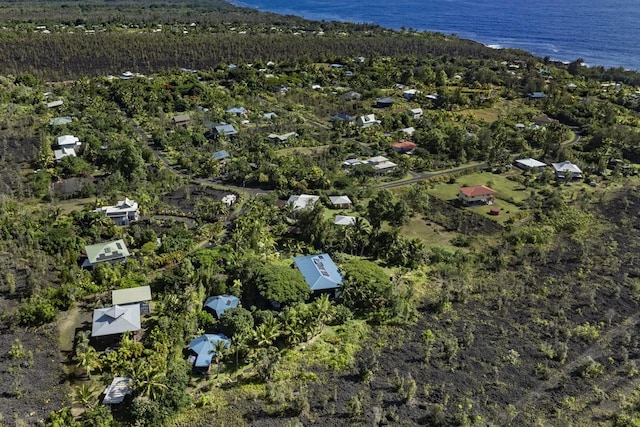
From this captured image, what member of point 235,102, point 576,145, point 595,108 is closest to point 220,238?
point 235,102

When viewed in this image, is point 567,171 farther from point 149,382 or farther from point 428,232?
point 149,382

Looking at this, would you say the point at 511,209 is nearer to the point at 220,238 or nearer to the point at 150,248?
the point at 220,238

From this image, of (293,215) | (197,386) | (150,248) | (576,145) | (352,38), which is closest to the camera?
(197,386)

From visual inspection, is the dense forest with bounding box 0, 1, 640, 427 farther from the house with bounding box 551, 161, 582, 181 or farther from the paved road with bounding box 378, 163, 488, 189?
the paved road with bounding box 378, 163, 488, 189

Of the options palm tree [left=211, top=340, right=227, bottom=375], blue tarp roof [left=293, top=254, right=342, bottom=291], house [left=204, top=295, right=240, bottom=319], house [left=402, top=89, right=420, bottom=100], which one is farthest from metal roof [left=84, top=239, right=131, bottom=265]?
house [left=402, top=89, right=420, bottom=100]

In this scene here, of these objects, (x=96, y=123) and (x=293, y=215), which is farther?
(x=96, y=123)

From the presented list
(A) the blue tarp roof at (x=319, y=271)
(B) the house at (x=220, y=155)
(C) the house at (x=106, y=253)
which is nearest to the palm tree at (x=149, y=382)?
(A) the blue tarp roof at (x=319, y=271)
